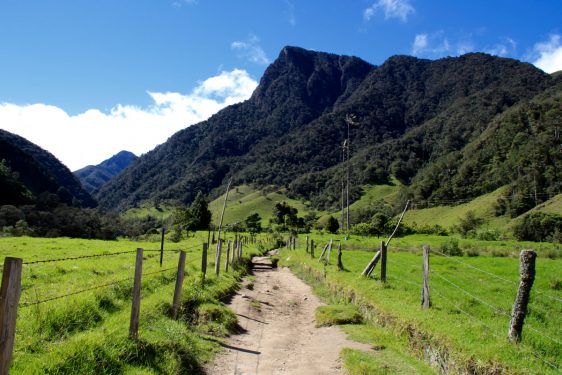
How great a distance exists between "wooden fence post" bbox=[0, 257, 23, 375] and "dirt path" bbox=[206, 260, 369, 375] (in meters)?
4.89

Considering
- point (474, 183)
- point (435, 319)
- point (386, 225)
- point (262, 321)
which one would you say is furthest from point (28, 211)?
point (474, 183)

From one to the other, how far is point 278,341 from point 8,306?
28.4ft

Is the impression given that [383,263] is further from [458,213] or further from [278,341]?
[458,213]

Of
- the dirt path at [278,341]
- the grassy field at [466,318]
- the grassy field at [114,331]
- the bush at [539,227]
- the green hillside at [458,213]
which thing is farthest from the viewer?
the green hillside at [458,213]

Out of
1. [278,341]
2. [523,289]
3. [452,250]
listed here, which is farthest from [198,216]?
[523,289]

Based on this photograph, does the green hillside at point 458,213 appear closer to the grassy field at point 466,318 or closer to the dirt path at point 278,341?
the grassy field at point 466,318

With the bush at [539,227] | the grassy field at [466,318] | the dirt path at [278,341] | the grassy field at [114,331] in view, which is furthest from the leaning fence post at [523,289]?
the bush at [539,227]

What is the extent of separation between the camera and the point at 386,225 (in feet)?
247

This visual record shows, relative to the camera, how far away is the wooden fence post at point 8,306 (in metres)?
4.85

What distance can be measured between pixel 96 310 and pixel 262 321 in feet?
20.8

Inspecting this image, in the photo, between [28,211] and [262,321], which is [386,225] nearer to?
[262,321]

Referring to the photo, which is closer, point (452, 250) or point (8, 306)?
point (8, 306)

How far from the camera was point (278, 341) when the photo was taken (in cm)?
1237

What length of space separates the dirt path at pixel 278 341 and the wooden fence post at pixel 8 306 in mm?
4894
